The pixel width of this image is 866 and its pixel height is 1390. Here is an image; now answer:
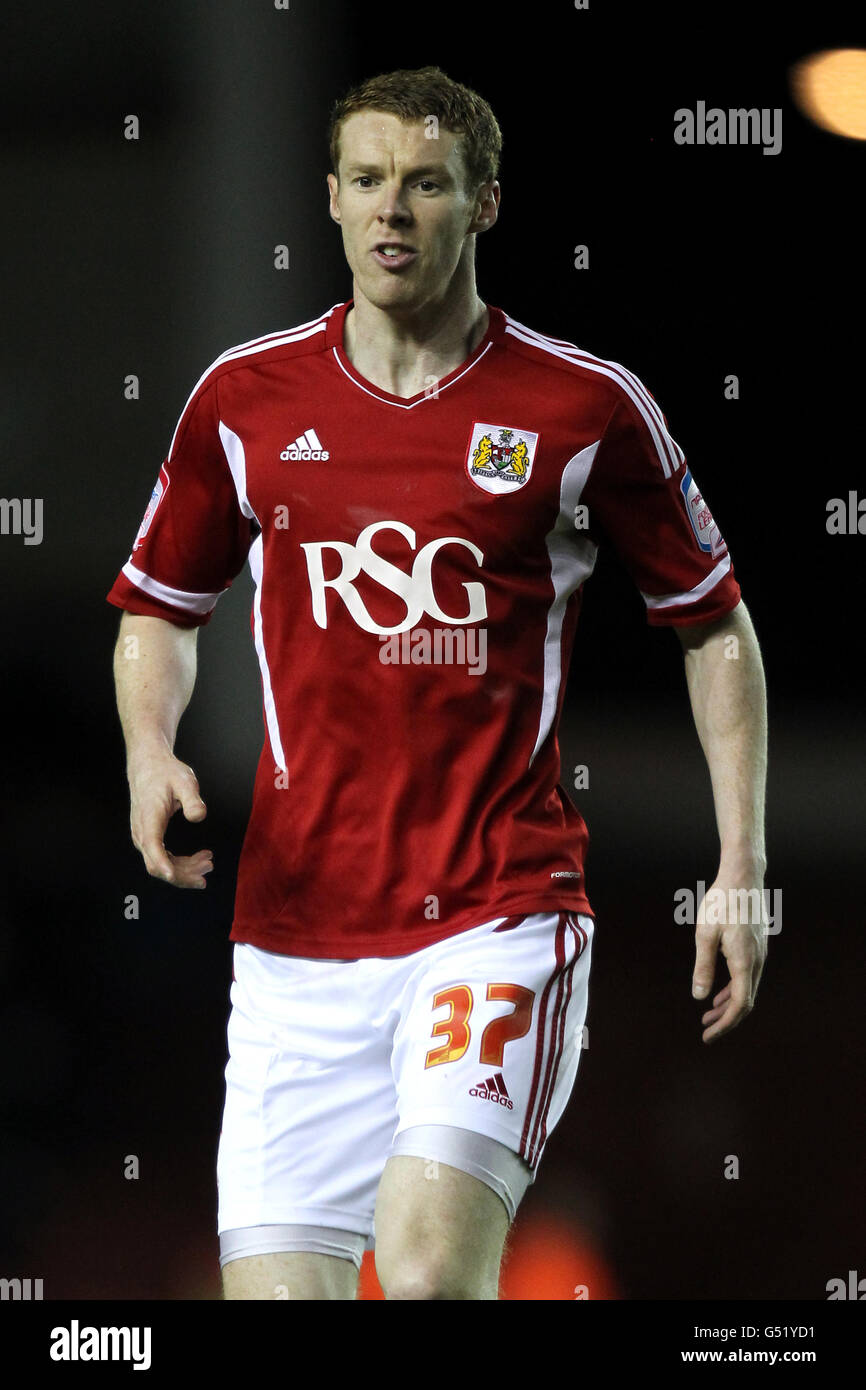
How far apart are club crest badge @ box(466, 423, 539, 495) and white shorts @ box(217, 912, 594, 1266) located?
0.68 meters

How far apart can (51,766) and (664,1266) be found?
7.66 feet

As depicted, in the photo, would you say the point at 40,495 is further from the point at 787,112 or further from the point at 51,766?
the point at 787,112

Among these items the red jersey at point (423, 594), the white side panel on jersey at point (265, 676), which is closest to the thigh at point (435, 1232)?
the red jersey at point (423, 594)

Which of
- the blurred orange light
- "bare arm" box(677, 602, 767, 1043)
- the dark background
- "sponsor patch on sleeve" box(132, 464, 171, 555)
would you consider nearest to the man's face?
"sponsor patch on sleeve" box(132, 464, 171, 555)

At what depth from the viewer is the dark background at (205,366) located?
4.70 metres

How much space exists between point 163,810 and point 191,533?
0.52 metres

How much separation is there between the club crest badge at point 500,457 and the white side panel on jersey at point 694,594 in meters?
0.32

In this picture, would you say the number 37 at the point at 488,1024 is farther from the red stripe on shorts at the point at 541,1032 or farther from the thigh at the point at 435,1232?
the thigh at the point at 435,1232

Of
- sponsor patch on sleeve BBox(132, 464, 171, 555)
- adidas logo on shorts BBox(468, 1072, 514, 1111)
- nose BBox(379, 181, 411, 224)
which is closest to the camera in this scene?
adidas logo on shorts BBox(468, 1072, 514, 1111)

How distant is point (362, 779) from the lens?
2.89 meters

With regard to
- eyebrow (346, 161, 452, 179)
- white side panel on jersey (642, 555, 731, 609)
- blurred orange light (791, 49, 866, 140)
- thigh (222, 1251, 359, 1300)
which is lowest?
thigh (222, 1251, 359, 1300)

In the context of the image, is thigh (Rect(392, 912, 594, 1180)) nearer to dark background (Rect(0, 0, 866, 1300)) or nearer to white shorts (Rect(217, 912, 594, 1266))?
white shorts (Rect(217, 912, 594, 1266))

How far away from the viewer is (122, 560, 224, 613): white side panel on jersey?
317 cm
